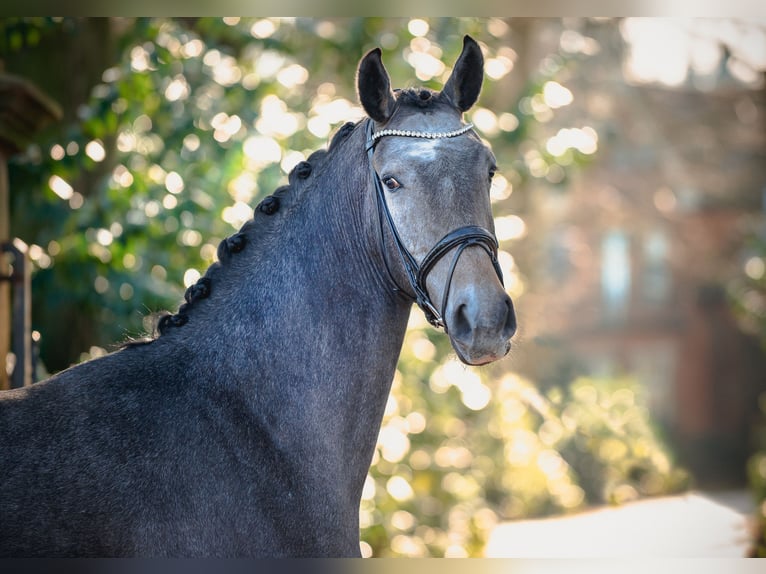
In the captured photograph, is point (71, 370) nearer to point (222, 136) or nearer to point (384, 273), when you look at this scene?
point (384, 273)

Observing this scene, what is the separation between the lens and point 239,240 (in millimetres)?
2779

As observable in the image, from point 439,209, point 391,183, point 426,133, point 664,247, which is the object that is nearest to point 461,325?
point 439,209

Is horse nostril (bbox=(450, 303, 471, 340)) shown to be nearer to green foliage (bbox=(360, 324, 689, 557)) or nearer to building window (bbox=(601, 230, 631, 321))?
green foliage (bbox=(360, 324, 689, 557))

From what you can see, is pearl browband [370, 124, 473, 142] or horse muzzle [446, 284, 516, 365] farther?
pearl browband [370, 124, 473, 142]

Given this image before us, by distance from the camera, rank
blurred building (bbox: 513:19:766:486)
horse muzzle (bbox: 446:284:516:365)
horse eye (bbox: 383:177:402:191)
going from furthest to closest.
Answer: blurred building (bbox: 513:19:766:486) → horse eye (bbox: 383:177:402:191) → horse muzzle (bbox: 446:284:516:365)

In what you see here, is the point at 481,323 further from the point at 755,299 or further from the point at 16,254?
the point at 755,299

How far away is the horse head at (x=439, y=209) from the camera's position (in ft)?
7.59

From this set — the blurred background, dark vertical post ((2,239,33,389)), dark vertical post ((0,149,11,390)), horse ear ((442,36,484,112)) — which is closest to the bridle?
horse ear ((442,36,484,112))

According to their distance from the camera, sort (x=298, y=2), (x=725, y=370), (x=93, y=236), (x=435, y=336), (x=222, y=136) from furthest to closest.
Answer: (x=725, y=370), (x=435, y=336), (x=222, y=136), (x=93, y=236), (x=298, y=2)

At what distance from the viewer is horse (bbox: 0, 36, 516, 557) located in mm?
2291

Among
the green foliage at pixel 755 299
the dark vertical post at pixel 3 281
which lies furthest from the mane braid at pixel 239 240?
the green foliage at pixel 755 299

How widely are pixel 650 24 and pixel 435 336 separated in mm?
6612

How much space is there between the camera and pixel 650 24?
10.9 m

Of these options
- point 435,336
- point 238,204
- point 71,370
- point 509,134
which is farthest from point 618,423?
point 71,370
